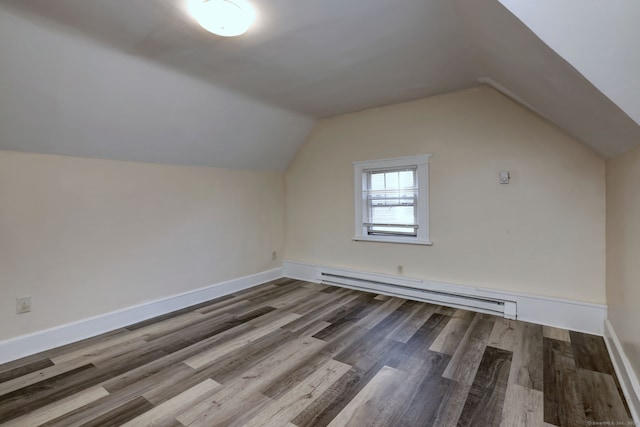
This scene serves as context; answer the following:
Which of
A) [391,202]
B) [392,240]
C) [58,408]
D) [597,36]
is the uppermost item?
[597,36]

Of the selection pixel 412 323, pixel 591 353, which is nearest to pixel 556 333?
pixel 591 353

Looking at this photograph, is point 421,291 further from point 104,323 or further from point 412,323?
point 104,323

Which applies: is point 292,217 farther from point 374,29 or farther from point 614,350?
point 614,350

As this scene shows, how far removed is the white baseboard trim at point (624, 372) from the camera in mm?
1659

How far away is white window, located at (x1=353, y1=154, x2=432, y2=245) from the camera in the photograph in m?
3.58

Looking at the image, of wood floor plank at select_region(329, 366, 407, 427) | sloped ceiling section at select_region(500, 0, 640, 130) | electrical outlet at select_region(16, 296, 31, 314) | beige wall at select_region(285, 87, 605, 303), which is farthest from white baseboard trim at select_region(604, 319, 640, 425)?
electrical outlet at select_region(16, 296, 31, 314)

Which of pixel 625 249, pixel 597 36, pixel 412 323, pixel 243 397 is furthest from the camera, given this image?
pixel 412 323

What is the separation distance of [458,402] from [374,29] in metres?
2.45

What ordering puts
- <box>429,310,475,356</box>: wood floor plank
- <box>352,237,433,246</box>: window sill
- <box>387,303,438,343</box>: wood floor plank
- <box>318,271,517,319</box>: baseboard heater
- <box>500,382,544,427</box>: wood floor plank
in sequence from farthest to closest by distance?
<box>352,237,433,246</box>: window sill → <box>318,271,517,319</box>: baseboard heater → <box>387,303,438,343</box>: wood floor plank → <box>429,310,475,356</box>: wood floor plank → <box>500,382,544,427</box>: wood floor plank

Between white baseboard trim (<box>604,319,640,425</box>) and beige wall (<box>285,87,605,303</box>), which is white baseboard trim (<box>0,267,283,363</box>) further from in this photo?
white baseboard trim (<box>604,319,640,425</box>)

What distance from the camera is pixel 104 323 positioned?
2859 millimetres

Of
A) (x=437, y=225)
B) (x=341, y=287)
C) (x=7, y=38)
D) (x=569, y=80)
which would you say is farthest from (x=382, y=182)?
(x=7, y=38)

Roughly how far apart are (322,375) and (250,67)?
8.26 feet

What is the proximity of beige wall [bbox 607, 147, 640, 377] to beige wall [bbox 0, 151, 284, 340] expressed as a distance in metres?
3.85
